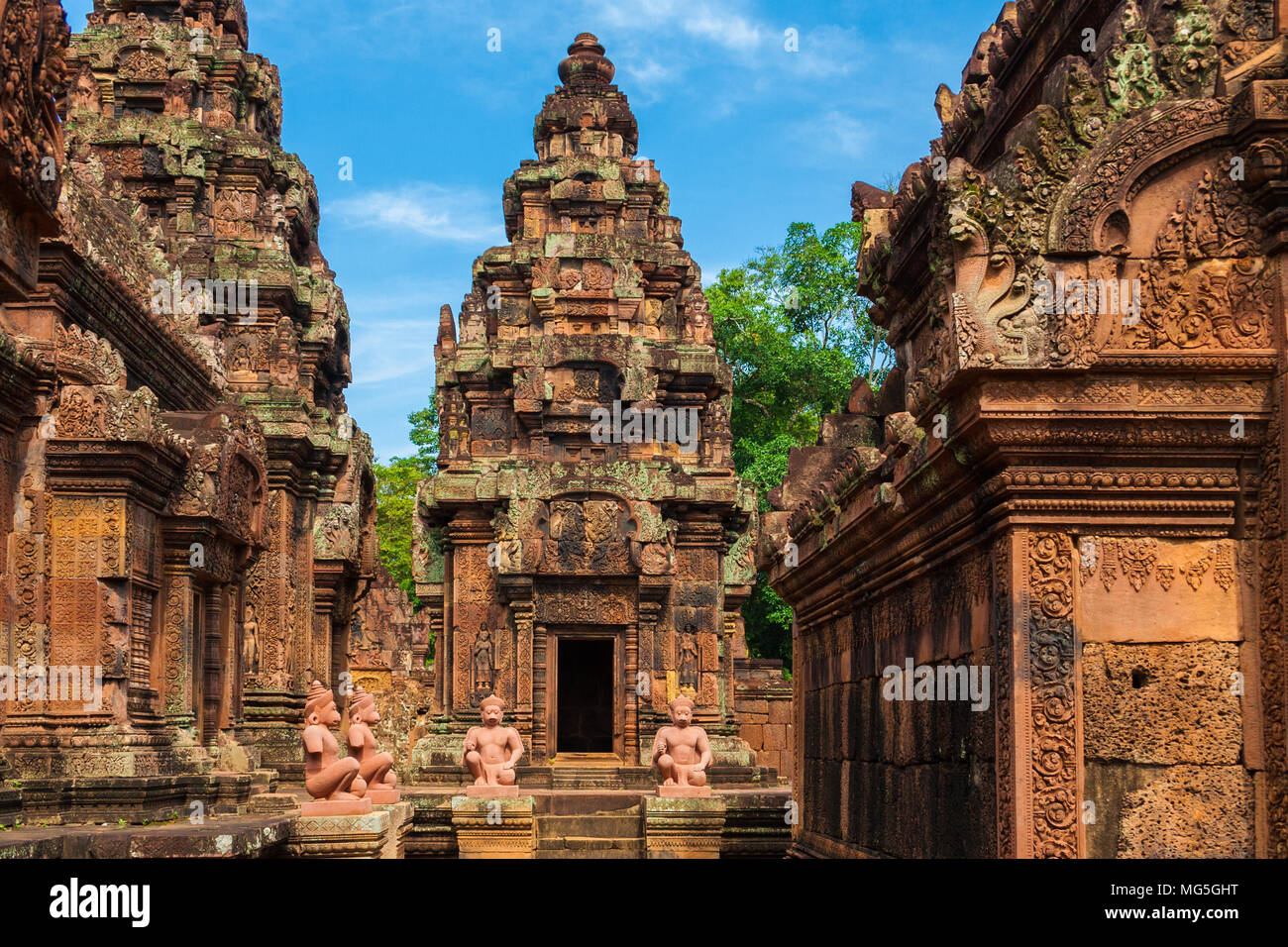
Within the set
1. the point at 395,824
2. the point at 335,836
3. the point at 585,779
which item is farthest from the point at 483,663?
the point at 335,836

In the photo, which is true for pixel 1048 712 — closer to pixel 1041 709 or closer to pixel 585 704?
pixel 1041 709

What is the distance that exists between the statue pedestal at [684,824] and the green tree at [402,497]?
3058 cm

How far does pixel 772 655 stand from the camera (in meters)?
→ 39.8

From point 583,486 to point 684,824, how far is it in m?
9.94

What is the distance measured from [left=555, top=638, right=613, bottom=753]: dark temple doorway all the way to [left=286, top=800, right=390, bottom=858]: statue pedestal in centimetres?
1691

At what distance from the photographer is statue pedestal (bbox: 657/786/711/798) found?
14484 mm

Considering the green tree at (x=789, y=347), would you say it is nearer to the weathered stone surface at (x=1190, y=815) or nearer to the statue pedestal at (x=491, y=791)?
the statue pedestal at (x=491, y=791)

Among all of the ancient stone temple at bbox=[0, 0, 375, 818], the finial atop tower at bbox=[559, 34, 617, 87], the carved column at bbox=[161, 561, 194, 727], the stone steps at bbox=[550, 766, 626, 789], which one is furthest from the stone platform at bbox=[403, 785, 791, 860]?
the finial atop tower at bbox=[559, 34, 617, 87]

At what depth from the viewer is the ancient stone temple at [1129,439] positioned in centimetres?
530

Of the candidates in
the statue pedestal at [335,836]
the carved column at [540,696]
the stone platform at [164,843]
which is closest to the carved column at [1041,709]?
the stone platform at [164,843]

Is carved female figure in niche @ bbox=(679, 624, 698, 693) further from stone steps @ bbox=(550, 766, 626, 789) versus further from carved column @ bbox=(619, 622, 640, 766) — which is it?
stone steps @ bbox=(550, 766, 626, 789)

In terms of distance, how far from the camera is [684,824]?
47.1 ft
